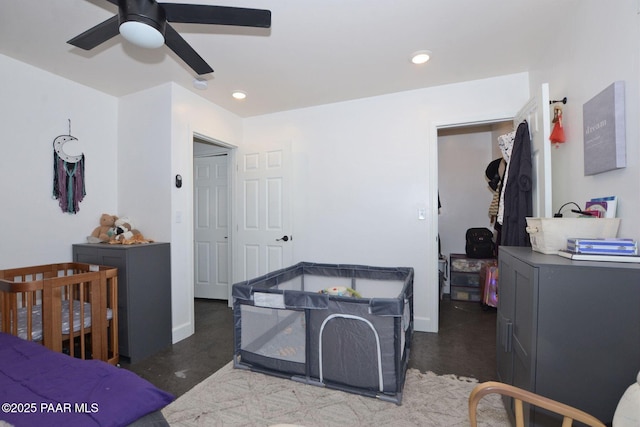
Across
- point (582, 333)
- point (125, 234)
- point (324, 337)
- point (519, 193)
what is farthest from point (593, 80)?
point (125, 234)

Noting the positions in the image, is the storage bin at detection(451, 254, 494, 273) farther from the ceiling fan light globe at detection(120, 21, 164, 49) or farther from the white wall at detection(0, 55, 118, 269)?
the white wall at detection(0, 55, 118, 269)

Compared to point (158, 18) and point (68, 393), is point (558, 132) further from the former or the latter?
point (68, 393)

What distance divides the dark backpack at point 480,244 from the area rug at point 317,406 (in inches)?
92.7

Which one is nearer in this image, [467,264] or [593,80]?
[593,80]

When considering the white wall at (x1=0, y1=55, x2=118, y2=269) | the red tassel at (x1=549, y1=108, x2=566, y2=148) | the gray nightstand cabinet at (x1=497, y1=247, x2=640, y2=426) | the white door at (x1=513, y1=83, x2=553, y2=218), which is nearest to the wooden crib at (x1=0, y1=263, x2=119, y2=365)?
the white wall at (x1=0, y1=55, x2=118, y2=269)

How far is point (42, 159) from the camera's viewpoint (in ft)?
8.40

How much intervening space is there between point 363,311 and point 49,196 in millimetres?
2879

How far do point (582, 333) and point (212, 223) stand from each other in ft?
12.8

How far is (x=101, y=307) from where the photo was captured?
225 cm

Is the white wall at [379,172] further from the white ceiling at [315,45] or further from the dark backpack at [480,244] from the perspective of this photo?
the dark backpack at [480,244]

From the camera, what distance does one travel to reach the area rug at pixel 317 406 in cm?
166

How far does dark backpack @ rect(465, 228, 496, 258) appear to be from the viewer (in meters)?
4.00

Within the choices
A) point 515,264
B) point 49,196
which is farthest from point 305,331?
point 49,196

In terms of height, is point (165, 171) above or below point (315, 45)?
below
